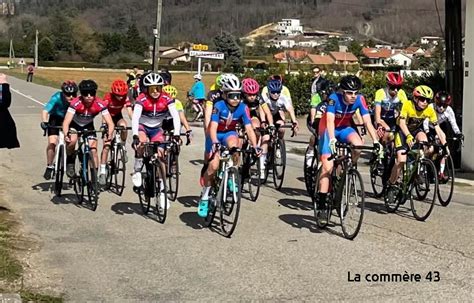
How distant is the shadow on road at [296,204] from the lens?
10.1 m

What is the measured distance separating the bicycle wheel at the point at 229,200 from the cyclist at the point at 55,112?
3.71 meters

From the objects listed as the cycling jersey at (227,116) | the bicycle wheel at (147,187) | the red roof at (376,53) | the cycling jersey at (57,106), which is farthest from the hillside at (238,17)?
the cycling jersey at (227,116)

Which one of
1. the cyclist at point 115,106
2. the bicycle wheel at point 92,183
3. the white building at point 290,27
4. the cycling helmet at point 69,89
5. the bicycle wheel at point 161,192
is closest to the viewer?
the bicycle wheel at point 161,192

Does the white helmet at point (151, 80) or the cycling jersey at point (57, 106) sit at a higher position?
the white helmet at point (151, 80)

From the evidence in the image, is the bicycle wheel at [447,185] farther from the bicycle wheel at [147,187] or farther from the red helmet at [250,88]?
the bicycle wheel at [147,187]

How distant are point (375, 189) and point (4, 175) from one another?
7.01 m

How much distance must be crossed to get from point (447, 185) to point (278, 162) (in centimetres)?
288

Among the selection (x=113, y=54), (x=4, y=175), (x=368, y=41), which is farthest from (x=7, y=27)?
(x=4, y=175)

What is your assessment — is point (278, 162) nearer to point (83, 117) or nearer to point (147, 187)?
point (147, 187)

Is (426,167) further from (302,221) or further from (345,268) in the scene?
(345,268)

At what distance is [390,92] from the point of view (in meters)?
10.8

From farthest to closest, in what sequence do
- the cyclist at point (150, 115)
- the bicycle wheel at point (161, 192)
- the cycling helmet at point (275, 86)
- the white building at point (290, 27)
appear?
the white building at point (290, 27)
the cycling helmet at point (275, 86)
the cyclist at point (150, 115)
the bicycle wheel at point (161, 192)

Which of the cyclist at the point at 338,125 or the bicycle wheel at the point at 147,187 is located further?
the bicycle wheel at the point at 147,187

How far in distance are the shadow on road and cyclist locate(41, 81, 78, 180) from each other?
12.1ft
